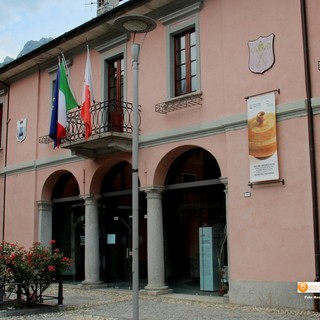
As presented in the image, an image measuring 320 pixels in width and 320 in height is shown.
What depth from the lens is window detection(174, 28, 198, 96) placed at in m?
14.3

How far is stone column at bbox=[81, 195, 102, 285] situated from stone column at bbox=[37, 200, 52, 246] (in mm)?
2973

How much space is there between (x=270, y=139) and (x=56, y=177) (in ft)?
30.9

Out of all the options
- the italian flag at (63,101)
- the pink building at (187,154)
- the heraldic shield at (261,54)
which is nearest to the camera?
the pink building at (187,154)

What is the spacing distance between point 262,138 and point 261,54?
6.43ft

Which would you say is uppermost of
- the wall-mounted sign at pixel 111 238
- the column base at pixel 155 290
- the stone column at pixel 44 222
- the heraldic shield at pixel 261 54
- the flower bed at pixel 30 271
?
the heraldic shield at pixel 261 54

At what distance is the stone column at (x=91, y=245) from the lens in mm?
16406

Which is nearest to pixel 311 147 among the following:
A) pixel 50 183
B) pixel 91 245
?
pixel 91 245

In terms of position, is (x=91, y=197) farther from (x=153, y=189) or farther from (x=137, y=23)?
(x=137, y=23)

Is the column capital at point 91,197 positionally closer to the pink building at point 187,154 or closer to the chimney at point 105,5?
the pink building at point 187,154

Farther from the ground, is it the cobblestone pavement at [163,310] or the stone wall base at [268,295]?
the stone wall base at [268,295]

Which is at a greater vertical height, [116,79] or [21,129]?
[116,79]

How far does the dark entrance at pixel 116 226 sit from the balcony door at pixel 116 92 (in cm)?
154

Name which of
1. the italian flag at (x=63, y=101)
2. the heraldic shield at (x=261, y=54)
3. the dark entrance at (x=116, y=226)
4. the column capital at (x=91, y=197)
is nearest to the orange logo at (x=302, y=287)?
the heraldic shield at (x=261, y=54)

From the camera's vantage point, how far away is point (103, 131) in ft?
50.7
